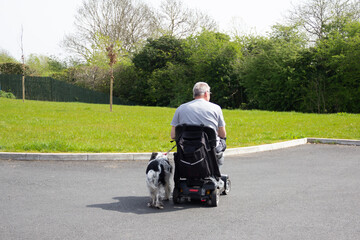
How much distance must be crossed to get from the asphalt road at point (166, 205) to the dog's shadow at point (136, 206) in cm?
1

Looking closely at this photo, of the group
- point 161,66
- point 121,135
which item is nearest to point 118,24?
point 161,66

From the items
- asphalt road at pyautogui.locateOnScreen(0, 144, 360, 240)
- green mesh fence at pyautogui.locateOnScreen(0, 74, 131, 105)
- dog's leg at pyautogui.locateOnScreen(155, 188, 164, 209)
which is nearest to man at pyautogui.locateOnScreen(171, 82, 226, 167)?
dog's leg at pyautogui.locateOnScreen(155, 188, 164, 209)

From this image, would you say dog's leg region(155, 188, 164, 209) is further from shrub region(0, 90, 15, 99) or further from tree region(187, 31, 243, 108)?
shrub region(0, 90, 15, 99)

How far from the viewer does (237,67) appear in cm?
3550

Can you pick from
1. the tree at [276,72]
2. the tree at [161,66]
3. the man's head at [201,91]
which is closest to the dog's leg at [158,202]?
the man's head at [201,91]

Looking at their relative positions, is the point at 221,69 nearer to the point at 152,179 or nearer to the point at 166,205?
the point at 166,205

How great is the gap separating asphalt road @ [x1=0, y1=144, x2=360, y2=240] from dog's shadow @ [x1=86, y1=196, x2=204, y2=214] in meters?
0.01

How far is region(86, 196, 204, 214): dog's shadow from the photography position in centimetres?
508

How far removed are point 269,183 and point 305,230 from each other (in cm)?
254

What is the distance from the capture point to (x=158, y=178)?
16.8 ft

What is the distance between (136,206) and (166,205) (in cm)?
42

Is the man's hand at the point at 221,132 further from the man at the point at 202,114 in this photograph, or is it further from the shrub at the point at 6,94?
the shrub at the point at 6,94

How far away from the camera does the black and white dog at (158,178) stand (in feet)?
16.7

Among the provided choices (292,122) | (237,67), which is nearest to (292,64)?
(237,67)
